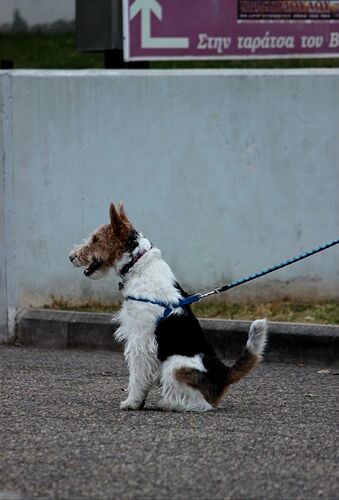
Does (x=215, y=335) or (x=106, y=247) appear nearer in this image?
(x=106, y=247)

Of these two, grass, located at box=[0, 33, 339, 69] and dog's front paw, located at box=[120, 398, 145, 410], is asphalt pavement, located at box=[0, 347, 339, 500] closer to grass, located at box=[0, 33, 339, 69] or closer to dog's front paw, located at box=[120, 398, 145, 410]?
dog's front paw, located at box=[120, 398, 145, 410]

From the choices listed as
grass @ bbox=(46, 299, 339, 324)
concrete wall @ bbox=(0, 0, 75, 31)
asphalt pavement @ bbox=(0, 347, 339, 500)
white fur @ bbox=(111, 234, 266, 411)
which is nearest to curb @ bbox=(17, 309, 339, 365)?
grass @ bbox=(46, 299, 339, 324)

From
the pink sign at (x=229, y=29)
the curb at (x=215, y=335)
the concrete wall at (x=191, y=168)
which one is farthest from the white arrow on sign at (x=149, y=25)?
the curb at (x=215, y=335)

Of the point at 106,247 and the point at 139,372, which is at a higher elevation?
the point at 106,247

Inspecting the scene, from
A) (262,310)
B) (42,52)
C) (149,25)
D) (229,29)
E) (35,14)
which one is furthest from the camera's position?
(42,52)

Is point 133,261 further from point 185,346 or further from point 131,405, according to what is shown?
point 131,405

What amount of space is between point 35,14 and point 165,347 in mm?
12752

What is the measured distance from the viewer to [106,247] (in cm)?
749

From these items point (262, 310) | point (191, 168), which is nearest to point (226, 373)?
point (262, 310)

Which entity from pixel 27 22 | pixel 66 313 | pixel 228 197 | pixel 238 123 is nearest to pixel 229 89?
pixel 238 123

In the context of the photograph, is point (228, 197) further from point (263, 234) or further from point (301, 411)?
point (301, 411)

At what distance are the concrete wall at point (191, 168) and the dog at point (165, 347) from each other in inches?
129

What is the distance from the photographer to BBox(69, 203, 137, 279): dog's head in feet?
24.4

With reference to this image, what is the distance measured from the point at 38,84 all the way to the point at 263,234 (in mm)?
2407
